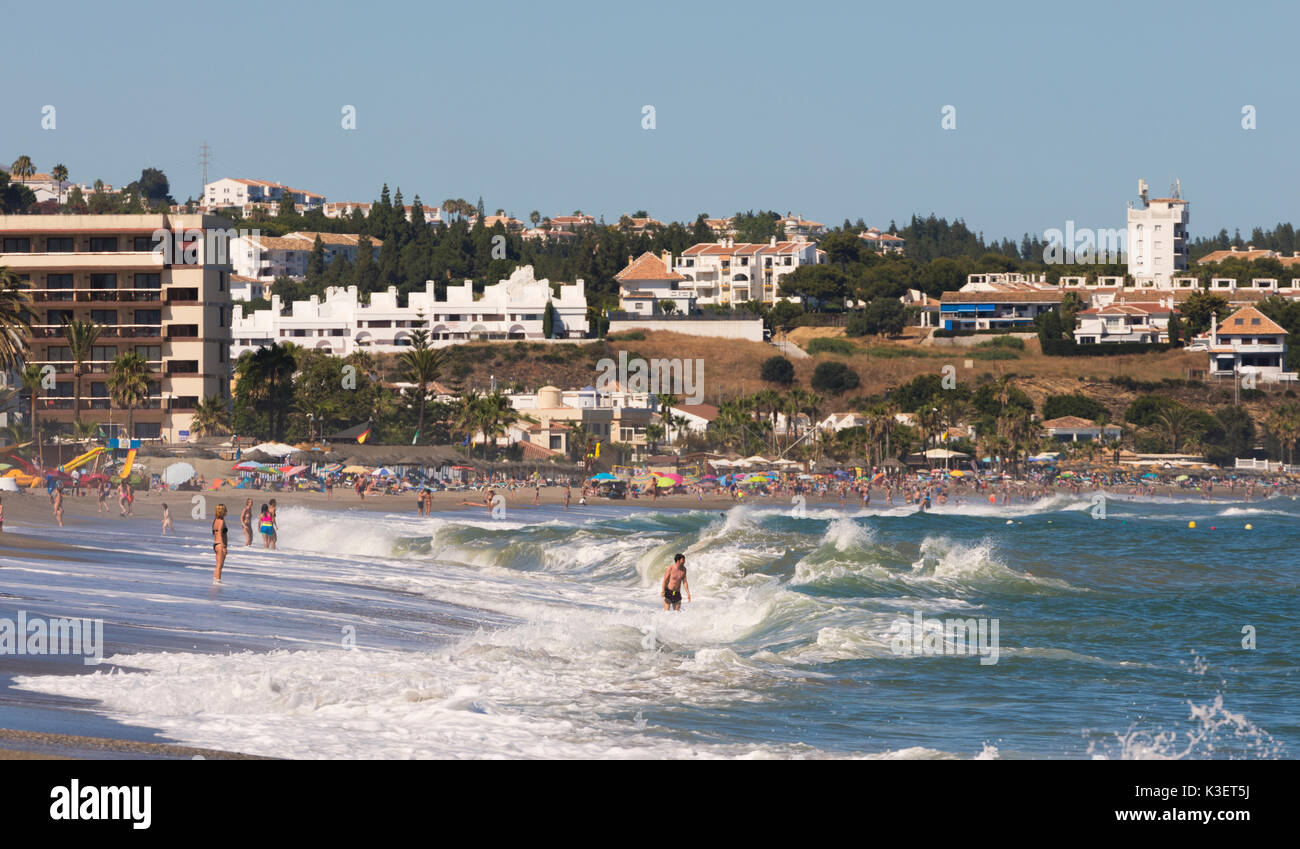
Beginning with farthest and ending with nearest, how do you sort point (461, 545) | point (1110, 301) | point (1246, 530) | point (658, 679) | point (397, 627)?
point (1110, 301)
point (1246, 530)
point (461, 545)
point (397, 627)
point (658, 679)

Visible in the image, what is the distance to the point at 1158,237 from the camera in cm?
19288

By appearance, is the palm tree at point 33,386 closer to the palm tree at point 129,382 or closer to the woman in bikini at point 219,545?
the palm tree at point 129,382

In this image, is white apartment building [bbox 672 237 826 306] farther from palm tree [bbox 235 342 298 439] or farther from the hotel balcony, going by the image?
the hotel balcony

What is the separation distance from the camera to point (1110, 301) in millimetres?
152875

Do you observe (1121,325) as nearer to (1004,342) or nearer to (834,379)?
(1004,342)

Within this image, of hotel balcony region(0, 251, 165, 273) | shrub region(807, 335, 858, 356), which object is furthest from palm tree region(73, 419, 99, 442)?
shrub region(807, 335, 858, 356)

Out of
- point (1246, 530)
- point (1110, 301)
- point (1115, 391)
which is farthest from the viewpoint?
point (1110, 301)

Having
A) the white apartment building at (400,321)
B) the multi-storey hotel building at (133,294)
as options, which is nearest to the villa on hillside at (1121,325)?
the white apartment building at (400,321)

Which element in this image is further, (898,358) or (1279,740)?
(898,358)

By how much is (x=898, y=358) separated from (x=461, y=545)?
98.6 meters

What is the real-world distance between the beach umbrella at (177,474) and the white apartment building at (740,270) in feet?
347
